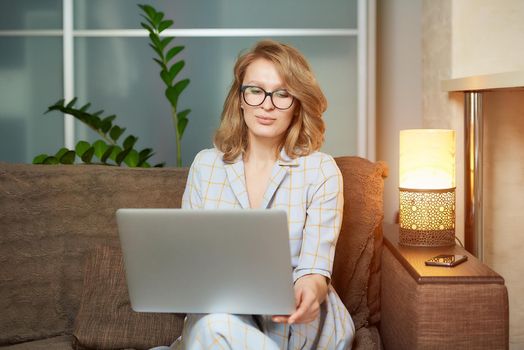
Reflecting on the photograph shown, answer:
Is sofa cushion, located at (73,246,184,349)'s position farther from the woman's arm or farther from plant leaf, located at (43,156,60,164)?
plant leaf, located at (43,156,60,164)

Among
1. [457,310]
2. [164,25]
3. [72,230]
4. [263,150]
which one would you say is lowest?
[457,310]

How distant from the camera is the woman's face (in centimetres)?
201

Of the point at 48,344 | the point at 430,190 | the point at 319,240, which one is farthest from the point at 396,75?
the point at 48,344

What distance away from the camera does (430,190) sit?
224 cm

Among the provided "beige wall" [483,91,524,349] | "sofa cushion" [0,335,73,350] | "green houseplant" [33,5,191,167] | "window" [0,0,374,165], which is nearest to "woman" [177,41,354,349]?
"sofa cushion" [0,335,73,350]

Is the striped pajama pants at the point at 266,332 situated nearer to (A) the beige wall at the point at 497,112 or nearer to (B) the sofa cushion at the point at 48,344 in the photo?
(B) the sofa cushion at the point at 48,344

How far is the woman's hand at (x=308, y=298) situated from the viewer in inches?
66.2

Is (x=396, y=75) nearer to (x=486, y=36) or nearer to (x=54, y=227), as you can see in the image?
(x=486, y=36)

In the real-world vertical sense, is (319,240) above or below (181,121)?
below

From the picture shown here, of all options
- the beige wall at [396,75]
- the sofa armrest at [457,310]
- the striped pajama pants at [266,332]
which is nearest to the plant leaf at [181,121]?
the beige wall at [396,75]

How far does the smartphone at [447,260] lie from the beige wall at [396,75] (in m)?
1.32

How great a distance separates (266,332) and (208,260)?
33 centimetres

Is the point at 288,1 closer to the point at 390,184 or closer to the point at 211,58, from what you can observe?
the point at 211,58

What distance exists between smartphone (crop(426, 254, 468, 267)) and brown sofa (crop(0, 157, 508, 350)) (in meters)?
0.11
